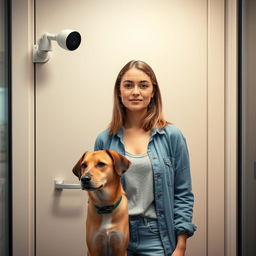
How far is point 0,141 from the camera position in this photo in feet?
4.99

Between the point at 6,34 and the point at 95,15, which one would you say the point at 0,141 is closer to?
the point at 6,34

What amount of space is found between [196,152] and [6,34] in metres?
1.06

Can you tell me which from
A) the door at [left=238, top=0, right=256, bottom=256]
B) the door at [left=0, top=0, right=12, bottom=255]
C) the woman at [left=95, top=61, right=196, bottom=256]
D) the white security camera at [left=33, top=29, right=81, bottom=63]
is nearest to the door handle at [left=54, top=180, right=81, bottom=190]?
the door at [left=0, top=0, right=12, bottom=255]

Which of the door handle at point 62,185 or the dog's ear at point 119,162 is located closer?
the dog's ear at point 119,162

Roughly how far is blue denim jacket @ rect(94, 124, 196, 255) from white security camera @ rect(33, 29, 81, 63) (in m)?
0.46

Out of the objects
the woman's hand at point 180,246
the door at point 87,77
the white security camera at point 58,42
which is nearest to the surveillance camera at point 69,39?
the white security camera at point 58,42

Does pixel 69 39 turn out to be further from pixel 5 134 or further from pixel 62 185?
pixel 62 185

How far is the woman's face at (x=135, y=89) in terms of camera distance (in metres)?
1.13

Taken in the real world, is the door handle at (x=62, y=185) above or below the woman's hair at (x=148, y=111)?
below

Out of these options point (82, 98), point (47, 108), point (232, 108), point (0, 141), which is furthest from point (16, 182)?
point (232, 108)

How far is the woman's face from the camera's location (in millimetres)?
1129

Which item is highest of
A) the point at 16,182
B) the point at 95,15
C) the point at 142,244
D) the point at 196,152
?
the point at 95,15

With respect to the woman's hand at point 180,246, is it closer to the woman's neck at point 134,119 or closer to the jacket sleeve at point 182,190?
the jacket sleeve at point 182,190

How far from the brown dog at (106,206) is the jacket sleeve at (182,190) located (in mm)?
207
